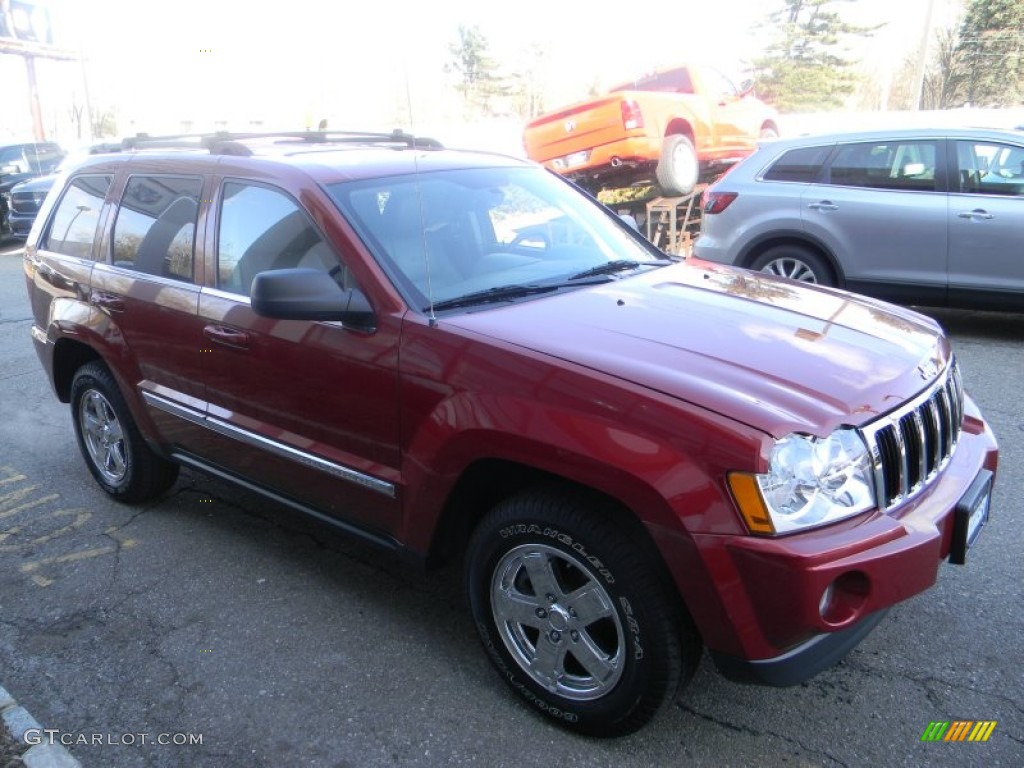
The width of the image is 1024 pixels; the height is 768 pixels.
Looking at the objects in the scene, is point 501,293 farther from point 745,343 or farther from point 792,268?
point 792,268

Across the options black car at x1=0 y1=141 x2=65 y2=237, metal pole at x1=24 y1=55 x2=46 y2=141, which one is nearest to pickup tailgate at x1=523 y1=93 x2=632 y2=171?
black car at x1=0 y1=141 x2=65 y2=237

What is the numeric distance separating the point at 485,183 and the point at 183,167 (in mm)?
1334

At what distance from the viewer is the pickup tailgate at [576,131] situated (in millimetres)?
10734

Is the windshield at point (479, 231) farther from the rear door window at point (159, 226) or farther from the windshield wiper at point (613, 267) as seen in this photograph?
the rear door window at point (159, 226)

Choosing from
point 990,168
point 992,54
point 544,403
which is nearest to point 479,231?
point 544,403

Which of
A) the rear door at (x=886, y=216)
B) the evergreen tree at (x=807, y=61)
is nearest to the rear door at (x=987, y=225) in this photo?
the rear door at (x=886, y=216)

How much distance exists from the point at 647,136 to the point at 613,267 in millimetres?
7735

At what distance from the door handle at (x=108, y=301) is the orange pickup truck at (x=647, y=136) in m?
7.79

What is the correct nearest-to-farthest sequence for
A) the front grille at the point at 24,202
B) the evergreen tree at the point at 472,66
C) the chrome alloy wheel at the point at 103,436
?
the chrome alloy wheel at the point at 103,436
the front grille at the point at 24,202
the evergreen tree at the point at 472,66

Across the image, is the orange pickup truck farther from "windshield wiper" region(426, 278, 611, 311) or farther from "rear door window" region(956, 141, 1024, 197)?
"windshield wiper" region(426, 278, 611, 311)

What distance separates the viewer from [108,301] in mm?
4062

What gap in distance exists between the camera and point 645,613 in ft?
7.75

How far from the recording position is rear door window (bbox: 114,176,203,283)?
370cm

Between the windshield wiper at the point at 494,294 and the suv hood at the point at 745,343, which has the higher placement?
the windshield wiper at the point at 494,294
